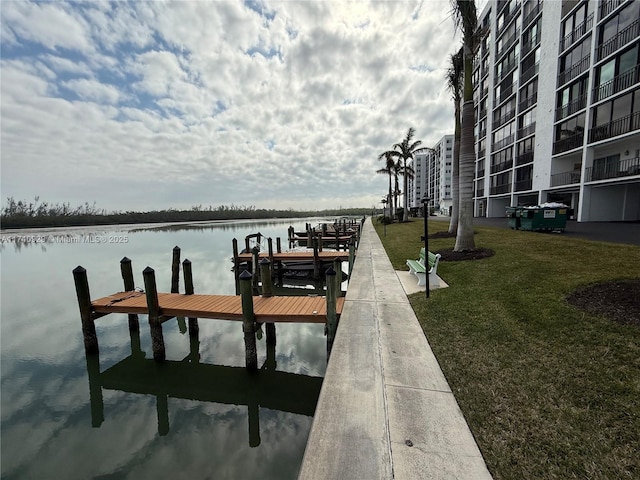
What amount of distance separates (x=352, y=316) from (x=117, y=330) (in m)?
8.61

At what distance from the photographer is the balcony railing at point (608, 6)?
67.1 feet

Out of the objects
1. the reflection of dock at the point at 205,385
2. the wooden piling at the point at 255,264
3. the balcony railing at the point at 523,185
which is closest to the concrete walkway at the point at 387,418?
the reflection of dock at the point at 205,385

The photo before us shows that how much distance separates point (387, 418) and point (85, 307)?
8.47 m

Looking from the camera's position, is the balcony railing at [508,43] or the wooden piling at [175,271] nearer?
the wooden piling at [175,271]

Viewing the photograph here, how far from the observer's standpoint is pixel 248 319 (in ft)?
22.3

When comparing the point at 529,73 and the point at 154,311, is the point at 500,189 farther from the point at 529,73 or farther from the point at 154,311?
the point at 154,311

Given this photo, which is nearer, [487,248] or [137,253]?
[487,248]

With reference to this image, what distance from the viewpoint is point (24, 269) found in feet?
67.1

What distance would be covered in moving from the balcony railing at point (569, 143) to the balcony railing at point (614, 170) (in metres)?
2.70

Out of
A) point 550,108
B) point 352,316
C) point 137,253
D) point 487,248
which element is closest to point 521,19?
point 550,108

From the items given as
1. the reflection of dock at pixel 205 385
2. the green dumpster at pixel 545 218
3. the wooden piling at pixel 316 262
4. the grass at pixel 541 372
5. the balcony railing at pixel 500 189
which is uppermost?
the balcony railing at pixel 500 189

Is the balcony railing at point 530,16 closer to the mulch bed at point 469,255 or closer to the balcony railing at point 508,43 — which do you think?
the balcony railing at point 508,43

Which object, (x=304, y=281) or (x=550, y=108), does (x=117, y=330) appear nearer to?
(x=304, y=281)

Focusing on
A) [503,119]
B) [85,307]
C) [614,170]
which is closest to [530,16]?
[503,119]
